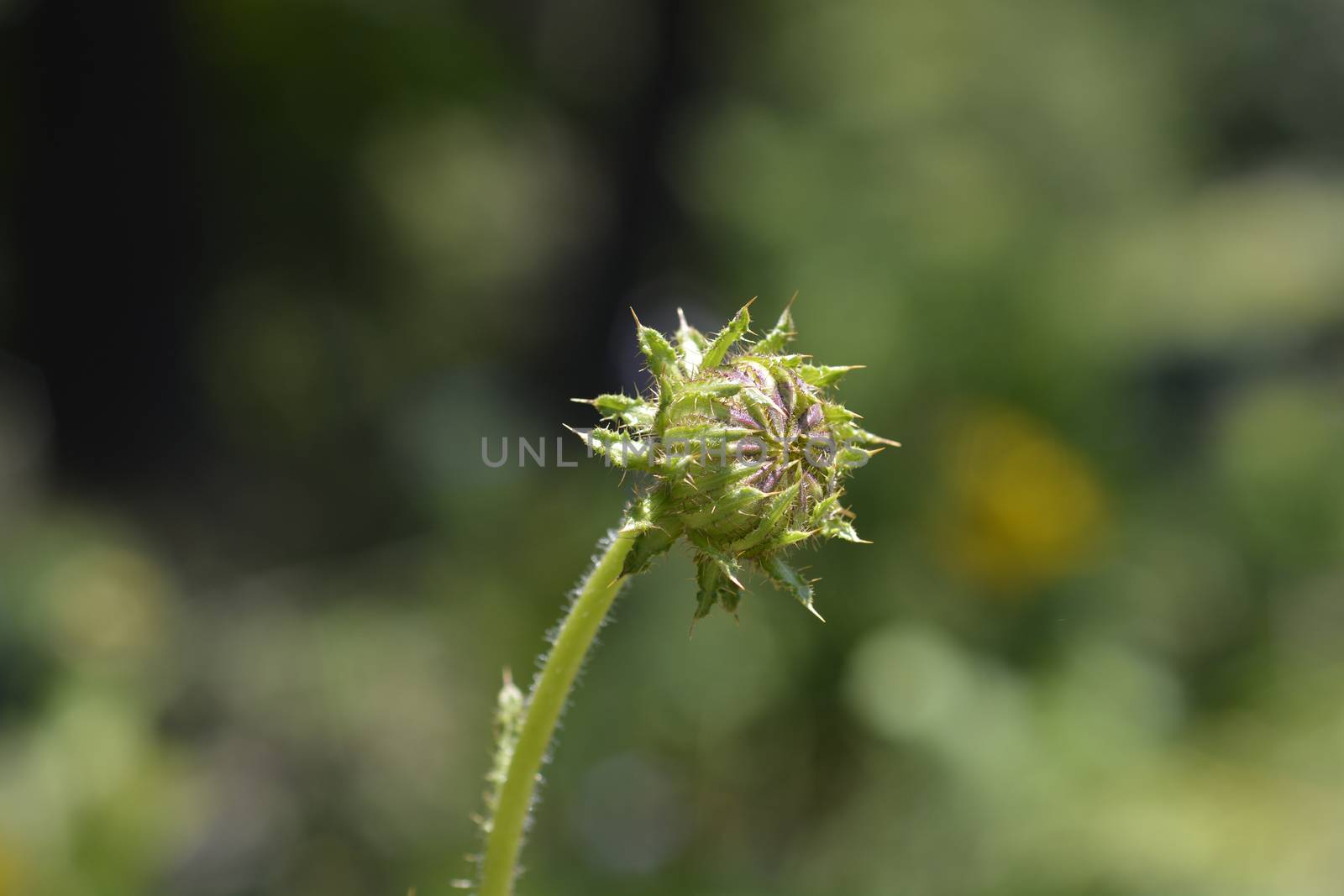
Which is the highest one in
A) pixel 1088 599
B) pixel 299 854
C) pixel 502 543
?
pixel 502 543

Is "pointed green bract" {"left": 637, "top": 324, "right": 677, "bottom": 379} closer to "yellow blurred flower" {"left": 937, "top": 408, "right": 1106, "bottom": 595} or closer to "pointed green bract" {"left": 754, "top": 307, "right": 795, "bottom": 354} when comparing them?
"pointed green bract" {"left": 754, "top": 307, "right": 795, "bottom": 354}

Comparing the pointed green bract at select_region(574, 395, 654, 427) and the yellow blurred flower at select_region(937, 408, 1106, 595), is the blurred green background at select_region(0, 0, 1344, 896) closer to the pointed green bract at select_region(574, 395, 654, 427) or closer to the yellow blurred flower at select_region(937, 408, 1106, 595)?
the yellow blurred flower at select_region(937, 408, 1106, 595)

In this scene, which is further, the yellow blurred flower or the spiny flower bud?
the yellow blurred flower

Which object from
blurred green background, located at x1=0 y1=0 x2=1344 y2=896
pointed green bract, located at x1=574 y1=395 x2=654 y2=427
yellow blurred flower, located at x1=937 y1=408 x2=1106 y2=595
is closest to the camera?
pointed green bract, located at x1=574 y1=395 x2=654 y2=427

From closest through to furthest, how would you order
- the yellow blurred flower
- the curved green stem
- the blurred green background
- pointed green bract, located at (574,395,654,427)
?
the curved green stem < pointed green bract, located at (574,395,654,427) < the blurred green background < the yellow blurred flower

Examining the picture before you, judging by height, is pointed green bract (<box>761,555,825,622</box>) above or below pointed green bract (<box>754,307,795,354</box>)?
below

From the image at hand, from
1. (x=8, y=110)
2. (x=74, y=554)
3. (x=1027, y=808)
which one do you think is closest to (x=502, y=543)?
(x=74, y=554)

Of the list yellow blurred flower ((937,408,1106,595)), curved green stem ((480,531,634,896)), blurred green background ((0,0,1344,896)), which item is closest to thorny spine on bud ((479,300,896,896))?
curved green stem ((480,531,634,896))

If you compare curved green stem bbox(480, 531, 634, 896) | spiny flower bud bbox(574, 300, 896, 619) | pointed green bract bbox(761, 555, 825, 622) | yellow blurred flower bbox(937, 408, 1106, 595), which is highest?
yellow blurred flower bbox(937, 408, 1106, 595)

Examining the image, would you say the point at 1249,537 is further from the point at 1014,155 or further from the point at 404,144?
the point at 404,144
